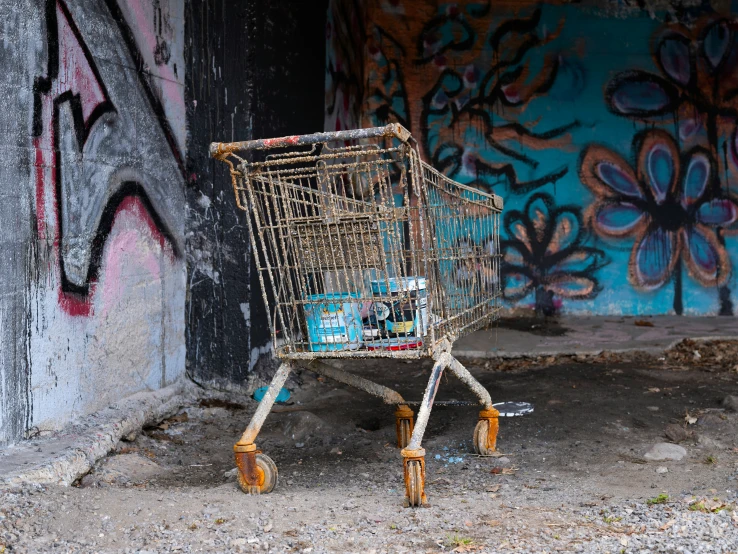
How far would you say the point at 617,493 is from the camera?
335 centimetres

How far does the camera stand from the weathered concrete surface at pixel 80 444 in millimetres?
3369

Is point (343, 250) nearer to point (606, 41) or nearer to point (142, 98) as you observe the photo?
point (142, 98)

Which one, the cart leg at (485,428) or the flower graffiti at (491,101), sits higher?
the flower graffiti at (491,101)

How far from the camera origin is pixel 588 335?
713 cm

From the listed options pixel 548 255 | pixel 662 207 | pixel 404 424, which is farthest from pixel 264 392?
pixel 662 207

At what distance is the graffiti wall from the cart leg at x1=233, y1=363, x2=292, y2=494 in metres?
5.09

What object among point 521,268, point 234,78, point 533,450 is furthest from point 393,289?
point 521,268

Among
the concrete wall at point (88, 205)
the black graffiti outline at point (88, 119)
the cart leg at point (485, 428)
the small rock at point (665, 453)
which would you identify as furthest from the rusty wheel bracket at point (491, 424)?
the black graffiti outline at point (88, 119)

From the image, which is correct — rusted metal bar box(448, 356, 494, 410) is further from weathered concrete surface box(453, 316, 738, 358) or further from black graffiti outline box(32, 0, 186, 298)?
weathered concrete surface box(453, 316, 738, 358)

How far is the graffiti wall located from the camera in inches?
316

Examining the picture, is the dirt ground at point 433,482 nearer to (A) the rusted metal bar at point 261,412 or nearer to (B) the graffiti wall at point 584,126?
(A) the rusted metal bar at point 261,412

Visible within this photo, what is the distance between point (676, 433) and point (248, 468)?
223 cm

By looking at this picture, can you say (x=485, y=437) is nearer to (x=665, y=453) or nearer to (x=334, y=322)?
(x=665, y=453)

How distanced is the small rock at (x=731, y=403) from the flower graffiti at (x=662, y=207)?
3.57 meters
